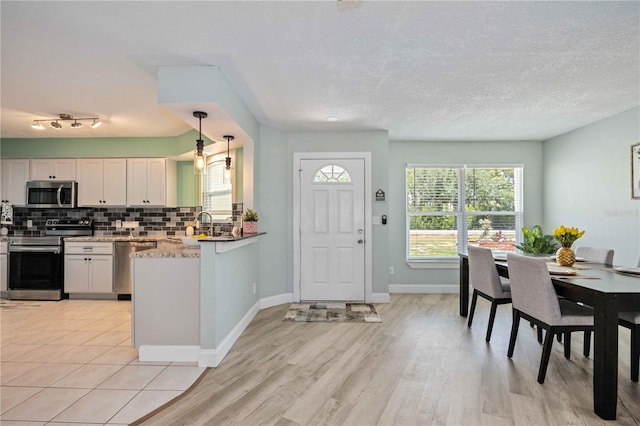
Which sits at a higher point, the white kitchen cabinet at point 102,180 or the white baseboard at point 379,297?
the white kitchen cabinet at point 102,180

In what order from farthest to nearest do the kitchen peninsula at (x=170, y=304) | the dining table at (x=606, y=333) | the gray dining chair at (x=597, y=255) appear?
the gray dining chair at (x=597, y=255), the kitchen peninsula at (x=170, y=304), the dining table at (x=606, y=333)

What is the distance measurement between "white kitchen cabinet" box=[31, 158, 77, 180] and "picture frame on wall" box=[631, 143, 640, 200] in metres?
7.37

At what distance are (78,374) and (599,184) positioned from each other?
18.8 ft

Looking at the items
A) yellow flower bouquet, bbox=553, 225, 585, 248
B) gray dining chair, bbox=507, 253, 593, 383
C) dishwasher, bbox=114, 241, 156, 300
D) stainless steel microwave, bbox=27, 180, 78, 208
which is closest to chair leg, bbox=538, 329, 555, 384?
gray dining chair, bbox=507, 253, 593, 383

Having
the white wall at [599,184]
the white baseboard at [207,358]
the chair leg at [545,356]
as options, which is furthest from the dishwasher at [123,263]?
the white wall at [599,184]

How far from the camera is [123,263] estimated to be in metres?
4.97

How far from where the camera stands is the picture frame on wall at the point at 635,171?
12.0ft

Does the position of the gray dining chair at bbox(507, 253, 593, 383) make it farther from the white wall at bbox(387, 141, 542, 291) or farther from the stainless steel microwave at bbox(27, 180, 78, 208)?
the stainless steel microwave at bbox(27, 180, 78, 208)

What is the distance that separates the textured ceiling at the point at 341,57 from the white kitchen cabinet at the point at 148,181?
1.19 metres

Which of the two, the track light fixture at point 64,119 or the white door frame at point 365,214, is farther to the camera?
the white door frame at point 365,214

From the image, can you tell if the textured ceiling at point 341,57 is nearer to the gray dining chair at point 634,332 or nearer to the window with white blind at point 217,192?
the window with white blind at point 217,192

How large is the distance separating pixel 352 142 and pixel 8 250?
203 inches

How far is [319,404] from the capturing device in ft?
7.23

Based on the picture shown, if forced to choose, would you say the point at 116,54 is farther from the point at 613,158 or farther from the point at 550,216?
the point at 550,216
